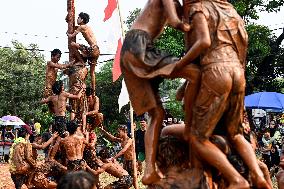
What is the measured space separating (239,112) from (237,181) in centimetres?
60

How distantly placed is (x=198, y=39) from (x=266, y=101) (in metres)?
14.8

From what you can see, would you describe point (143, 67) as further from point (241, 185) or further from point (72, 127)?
point (72, 127)

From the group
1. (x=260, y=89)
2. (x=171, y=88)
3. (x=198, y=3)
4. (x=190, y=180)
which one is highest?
(x=198, y=3)

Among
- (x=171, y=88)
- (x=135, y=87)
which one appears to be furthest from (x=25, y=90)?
(x=135, y=87)

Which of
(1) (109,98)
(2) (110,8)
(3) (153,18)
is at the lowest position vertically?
(1) (109,98)

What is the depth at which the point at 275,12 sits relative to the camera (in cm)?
2575

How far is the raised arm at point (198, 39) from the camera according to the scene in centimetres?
482

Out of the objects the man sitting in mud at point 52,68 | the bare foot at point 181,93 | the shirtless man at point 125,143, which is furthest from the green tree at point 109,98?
the bare foot at point 181,93

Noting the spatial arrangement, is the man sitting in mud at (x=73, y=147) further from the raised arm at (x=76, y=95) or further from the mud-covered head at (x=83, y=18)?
the mud-covered head at (x=83, y=18)

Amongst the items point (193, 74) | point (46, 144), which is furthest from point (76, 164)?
point (193, 74)

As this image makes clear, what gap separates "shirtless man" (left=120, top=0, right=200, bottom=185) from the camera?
498 centimetres

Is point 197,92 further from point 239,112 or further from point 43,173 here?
point 43,173

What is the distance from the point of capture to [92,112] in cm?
1280

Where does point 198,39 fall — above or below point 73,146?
above
